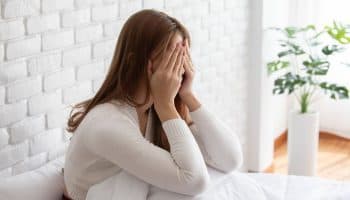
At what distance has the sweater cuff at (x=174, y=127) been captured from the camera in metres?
2.03

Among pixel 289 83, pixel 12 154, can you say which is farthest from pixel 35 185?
pixel 289 83

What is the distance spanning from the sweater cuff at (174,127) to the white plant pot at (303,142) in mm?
1969

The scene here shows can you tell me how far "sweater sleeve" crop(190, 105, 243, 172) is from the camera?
7.39 ft

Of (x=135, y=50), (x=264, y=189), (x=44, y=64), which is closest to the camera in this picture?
(x=135, y=50)

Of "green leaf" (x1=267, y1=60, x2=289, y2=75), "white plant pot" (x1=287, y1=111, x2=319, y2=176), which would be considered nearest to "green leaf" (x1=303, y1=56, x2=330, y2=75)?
"green leaf" (x1=267, y1=60, x2=289, y2=75)

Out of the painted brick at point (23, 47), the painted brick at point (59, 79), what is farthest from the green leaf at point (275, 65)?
the painted brick at point (23, 47)

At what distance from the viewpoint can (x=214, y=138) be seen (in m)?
2.26

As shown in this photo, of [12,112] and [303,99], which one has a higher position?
[12,112]

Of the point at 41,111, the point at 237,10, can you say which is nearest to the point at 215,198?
the point at 41,111

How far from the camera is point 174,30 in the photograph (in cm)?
208

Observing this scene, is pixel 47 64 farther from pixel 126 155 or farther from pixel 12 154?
pixel 126 155

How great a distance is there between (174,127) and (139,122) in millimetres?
174

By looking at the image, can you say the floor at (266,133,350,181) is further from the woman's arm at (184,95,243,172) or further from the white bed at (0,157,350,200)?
the woman's arm at (184,95,243,172)

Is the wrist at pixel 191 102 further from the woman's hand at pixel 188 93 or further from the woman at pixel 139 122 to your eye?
the woman at pixel 139 122
